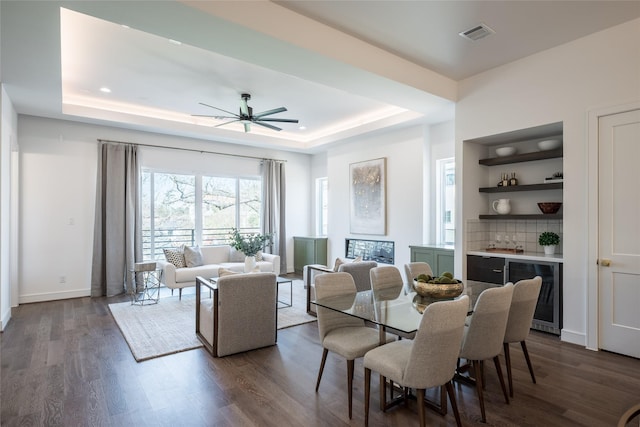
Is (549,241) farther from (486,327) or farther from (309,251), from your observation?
(309,251)

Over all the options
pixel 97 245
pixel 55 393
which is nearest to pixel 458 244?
pixel 55 393

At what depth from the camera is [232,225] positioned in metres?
7.57

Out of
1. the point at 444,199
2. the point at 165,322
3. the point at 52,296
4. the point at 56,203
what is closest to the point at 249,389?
the point at 165,322

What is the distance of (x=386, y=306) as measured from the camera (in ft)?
8.38

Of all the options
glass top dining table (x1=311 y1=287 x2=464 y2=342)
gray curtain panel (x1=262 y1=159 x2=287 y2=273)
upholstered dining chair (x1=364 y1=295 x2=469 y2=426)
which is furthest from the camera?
gray curtain panel (x1=262 y1=159 x2=287 y2=273)

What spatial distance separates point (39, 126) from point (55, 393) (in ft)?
15.1

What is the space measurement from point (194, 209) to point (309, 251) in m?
2.58

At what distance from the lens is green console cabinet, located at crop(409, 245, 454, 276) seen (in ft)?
16.6

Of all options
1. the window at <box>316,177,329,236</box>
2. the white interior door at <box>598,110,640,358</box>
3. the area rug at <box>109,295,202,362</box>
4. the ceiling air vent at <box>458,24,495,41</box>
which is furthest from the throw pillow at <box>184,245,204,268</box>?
the white interior door at <box>598,110,640,358</box>

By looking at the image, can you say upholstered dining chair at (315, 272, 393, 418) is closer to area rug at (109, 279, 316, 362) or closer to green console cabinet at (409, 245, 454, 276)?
area rug at (109, 279, 316, 362)

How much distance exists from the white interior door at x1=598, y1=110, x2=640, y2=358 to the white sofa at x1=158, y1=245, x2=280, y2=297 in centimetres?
397

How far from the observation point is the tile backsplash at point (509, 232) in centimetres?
438

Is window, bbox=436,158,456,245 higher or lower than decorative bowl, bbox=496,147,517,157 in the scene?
lower

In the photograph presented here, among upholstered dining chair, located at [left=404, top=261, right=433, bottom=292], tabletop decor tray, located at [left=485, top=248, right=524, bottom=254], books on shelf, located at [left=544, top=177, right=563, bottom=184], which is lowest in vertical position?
upholstered dining chair, located at [left=404, top=261, right=433, bottom=292]
